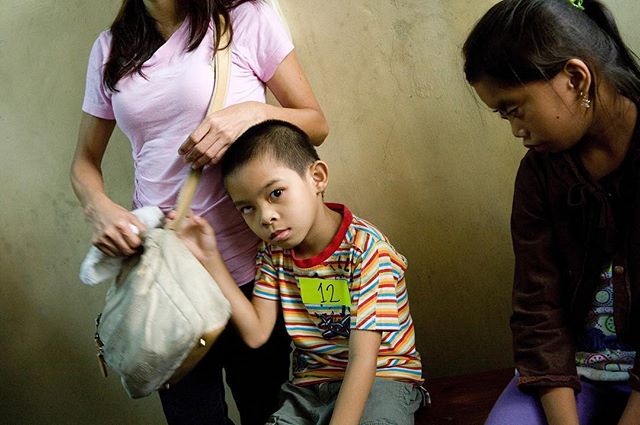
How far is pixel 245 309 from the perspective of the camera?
173cm

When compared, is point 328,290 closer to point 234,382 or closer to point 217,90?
point 234,382

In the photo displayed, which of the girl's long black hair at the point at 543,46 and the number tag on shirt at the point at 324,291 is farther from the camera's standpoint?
the number tag on shirt at the point at 324,291

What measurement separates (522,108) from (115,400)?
193cm

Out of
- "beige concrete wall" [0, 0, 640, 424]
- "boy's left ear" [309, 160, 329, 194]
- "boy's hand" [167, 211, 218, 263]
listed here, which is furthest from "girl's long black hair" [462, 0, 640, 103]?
"boy's hand" [167, 211, 218, 263]

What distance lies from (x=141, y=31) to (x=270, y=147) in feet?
1.60

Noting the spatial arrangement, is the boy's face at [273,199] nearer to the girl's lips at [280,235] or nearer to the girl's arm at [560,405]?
the girl's lips at [280,235]

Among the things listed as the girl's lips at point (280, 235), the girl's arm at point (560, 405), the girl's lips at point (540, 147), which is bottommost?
the girl's arm at point (560, 405)

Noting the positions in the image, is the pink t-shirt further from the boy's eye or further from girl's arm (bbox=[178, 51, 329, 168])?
the boy's eye

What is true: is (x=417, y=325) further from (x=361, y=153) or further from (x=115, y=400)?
(x=115, y=400)

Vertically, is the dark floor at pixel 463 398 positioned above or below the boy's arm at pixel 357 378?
below

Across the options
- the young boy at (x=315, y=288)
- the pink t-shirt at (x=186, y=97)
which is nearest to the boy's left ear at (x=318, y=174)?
the young boy at (x=315, y=288)

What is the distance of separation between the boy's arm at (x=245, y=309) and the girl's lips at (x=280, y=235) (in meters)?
0.15

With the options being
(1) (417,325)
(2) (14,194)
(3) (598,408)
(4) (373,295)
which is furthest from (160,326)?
(2) (14,194)

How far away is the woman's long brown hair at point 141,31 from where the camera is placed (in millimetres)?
1706
